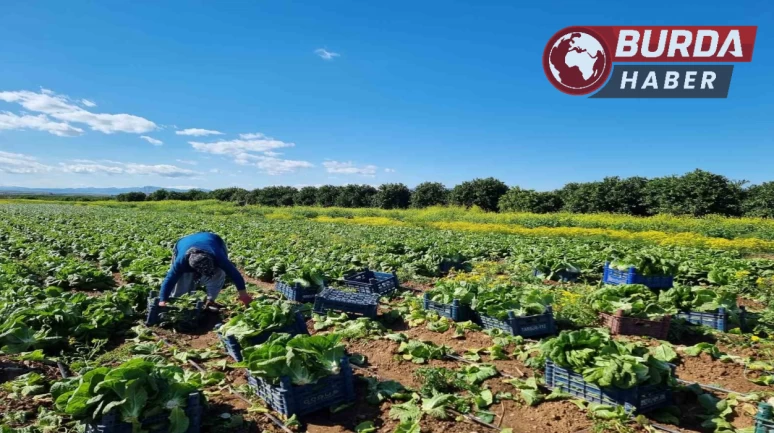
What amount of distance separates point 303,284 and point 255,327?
318 centimetres

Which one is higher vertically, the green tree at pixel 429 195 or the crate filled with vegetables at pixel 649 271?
the green tree at pixel 429 195

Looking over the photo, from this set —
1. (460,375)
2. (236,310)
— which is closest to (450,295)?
(460,375)

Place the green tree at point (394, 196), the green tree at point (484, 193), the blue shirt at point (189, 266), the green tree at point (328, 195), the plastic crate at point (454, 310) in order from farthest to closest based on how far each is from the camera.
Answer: the green tree at point (328, 195) < the green tree at point (394, 196) < the green tree at point (484, 193) < the plastic crate at point (454, 310) < the blue shirt at point (189, 266)

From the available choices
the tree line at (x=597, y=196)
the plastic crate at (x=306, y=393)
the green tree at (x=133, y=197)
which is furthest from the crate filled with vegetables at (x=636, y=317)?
the green tree at (x=133, y=197)

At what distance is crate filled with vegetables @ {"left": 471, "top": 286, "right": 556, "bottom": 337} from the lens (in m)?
6.08

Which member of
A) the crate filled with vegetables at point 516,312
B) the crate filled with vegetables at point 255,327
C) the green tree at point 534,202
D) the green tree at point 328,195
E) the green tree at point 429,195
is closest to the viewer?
the crate filled with vegetables at point 255,327

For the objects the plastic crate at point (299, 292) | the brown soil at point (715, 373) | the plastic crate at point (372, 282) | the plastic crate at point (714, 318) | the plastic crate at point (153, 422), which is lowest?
the plastic crate at point (153, 422)

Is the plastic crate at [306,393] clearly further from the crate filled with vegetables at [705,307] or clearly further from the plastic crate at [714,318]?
the plastic crate at [714,318]

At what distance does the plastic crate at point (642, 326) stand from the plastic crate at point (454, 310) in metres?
2.15

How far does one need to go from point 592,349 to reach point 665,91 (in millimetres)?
12457

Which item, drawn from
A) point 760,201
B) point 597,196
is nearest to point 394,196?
point 597,196

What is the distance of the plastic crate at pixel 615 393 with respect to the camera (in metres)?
3.98

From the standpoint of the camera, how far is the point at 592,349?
4281 millimetres

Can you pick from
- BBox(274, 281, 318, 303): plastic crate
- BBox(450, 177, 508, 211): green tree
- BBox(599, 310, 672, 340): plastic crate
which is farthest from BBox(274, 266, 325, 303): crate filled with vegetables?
BBox(450, 177, 508, 211): green tree
